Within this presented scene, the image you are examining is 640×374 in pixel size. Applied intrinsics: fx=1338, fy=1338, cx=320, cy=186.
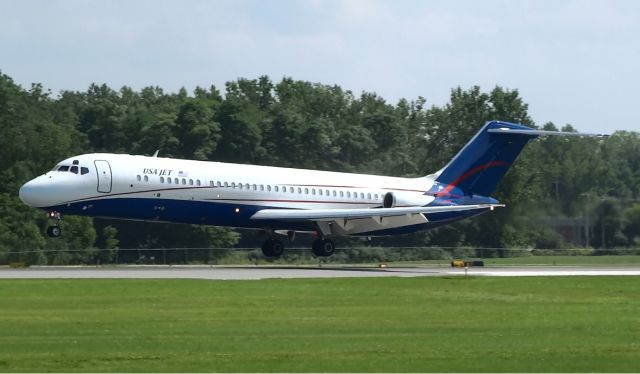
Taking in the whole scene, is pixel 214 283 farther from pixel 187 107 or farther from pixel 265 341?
pixel 187 107

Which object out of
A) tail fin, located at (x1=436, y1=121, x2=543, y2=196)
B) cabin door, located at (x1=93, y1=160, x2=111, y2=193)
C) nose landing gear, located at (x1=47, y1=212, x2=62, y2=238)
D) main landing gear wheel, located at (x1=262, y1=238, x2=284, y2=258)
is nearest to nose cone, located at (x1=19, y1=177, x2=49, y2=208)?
Result: nose landing gear, located at (x1=47, y1=212, x2=62, y2=238)

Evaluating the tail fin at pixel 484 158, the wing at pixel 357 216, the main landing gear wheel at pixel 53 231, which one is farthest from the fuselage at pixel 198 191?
the tail fin at pixel 484 158

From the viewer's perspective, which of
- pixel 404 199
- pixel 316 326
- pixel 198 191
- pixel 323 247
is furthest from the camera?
pixel 404 199

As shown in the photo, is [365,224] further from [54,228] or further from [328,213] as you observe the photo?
[54,228]

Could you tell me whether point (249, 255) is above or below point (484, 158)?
below

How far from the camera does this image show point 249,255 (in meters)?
65.2

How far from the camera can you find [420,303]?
32.8 m

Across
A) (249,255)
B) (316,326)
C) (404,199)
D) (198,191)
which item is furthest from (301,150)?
(316,326)

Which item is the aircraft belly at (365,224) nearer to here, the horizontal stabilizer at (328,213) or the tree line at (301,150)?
the horizontal stabilizer at (328,213)

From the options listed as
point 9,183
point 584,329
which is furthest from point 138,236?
point 584,329

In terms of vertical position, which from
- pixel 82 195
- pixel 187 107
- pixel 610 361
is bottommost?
pixel 610 361

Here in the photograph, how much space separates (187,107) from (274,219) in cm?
3067

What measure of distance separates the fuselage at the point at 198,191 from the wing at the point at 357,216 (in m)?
0.20

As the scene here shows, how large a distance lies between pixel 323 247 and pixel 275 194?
354 cm
